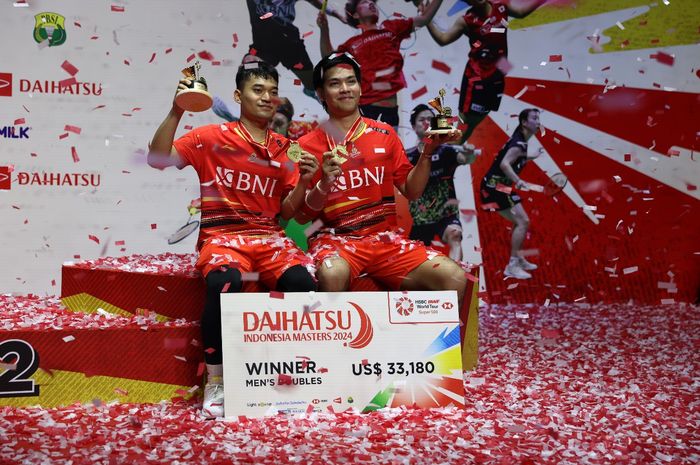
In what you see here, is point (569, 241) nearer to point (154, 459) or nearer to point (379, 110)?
point (379, 110)

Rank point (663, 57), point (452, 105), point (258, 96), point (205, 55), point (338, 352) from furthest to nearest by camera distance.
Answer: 1. point (663, 57)
2. point (452, 105)
3. point (205, 55)
4. point (258, 96)
5. point (338, 352)

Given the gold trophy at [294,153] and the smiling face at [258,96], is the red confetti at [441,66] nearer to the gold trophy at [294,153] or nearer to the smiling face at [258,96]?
A: the smiling face at [258,96]

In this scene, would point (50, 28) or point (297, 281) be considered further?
point (50, 28)

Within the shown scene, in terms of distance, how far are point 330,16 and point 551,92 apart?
1.64 metres

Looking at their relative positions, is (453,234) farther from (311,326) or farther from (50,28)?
(50,28)

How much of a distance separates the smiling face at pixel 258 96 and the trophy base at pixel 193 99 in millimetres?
304

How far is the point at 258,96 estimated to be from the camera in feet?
9.40

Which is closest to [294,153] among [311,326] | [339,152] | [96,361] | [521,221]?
[339,152]

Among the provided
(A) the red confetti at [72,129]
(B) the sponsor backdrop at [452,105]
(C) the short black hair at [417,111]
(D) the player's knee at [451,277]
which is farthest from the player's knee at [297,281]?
(A) the red confetti at [72,129]

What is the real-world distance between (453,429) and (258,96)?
1.53 meters

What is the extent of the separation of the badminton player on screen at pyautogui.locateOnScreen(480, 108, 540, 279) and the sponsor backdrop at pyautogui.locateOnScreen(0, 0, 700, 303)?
0.20 feet

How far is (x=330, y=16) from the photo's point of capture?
15.1 ft

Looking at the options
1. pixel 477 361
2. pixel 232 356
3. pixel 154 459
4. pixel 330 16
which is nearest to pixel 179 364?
pixel 232 356

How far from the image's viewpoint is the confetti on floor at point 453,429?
1.97 metres
